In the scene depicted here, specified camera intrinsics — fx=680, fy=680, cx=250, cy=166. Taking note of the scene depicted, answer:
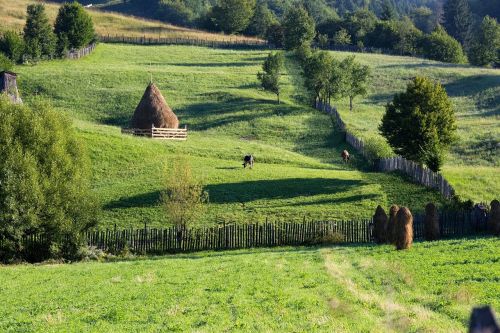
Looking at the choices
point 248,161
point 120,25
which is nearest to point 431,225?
point 248,161

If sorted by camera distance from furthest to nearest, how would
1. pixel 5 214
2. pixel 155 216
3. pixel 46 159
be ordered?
pixel 155 216 → pixel 46 159 → pixel 5 214

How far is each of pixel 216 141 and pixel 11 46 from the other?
39897mm

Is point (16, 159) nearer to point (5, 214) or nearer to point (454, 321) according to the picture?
point (5, 214)

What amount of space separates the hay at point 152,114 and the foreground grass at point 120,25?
62.3 metres

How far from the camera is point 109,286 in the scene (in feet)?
72.3

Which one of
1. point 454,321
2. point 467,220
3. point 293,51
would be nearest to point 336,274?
point 454,321

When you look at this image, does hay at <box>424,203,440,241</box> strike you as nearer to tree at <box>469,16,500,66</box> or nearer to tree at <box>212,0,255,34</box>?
tree at <box>469,16,500,66</box>

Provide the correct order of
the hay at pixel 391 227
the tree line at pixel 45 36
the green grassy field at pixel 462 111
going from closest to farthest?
the hay at pixel 391 227, the green grassy field at pixel 462 111, the tree line at pixel 45 36

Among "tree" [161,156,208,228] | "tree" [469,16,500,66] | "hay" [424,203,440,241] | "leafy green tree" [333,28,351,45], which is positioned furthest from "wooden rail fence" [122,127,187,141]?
"tree" [469,16,500,66]

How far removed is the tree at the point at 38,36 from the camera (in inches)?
3588

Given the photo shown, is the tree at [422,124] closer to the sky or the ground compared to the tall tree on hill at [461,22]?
closer to the ground

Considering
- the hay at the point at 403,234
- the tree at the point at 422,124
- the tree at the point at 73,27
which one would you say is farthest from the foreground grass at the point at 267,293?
the tree at the point at 73,27

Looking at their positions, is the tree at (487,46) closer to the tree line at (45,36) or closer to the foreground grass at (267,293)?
the tree line at (45,36)

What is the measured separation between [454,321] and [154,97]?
47.7 meters
